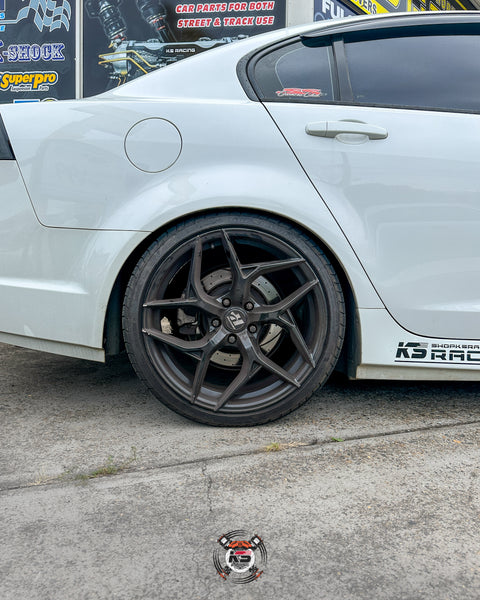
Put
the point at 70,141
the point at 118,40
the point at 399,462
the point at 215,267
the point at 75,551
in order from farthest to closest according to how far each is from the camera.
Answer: the point at 118,40 < the point at 215,267 < the point at 70,141 < the point at 399,462 < the point at 75,551

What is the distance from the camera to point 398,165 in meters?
2.06

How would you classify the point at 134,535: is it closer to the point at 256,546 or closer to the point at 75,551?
the point at 75,551

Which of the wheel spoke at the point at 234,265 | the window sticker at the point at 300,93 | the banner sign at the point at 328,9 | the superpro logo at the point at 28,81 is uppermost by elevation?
the banner sign at the point at 328,9

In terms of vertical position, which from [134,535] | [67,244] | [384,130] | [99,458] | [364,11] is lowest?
[99,458]

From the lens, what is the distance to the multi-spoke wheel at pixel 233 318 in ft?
6.81

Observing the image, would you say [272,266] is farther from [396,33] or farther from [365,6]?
[365,6]

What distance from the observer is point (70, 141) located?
2.07 metres

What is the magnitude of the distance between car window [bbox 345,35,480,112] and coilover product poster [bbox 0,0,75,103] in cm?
487

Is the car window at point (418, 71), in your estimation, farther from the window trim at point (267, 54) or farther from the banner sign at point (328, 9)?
the banner sign at point (328, 9)

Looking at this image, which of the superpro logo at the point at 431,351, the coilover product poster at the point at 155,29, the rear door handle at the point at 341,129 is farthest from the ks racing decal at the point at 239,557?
the coilover product poster at the point at 155,29

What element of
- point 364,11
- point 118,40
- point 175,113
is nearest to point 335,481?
point 175,113

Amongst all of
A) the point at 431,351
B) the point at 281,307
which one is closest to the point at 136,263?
the point at 281,307

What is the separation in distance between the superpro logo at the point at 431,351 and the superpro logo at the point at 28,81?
18.2ft

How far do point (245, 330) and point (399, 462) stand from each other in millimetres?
680
